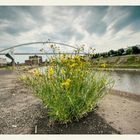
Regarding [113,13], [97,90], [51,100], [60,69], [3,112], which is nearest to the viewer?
[51,100]

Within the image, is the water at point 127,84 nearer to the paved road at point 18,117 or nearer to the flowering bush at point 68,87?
the flowering bush at point 68,87

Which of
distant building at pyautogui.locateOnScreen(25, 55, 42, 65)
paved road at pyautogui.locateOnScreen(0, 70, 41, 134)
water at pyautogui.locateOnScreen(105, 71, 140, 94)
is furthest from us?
water at pyautogui.locateOnScreen(105, 71, 140, 94)

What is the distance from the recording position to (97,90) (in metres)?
2.54

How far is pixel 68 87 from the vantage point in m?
2.10

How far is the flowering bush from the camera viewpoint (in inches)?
83.8

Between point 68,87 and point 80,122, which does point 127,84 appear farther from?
point 68,87

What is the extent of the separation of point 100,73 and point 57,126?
0.92 m

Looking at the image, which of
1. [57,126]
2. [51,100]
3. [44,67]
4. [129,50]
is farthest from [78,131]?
[129,50]

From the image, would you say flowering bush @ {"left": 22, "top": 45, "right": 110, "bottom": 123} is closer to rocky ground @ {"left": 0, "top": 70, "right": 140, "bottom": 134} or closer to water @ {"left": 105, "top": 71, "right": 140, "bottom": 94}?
rocky ground @ {"left": 0, "top": 70, "right": 140, "bottom": 134}

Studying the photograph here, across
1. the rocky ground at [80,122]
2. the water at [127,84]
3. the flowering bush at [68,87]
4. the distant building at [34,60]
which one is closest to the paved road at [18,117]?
the rocky ground at [80,122]

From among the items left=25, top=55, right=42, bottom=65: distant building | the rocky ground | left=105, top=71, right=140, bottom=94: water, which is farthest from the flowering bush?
left=105, top=71, right=140, bottom=94: water

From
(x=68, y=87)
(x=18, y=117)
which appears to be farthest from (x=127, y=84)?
(x=68, y=87)

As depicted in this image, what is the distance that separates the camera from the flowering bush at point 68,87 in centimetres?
213

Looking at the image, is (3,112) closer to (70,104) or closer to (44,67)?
(44,67)
